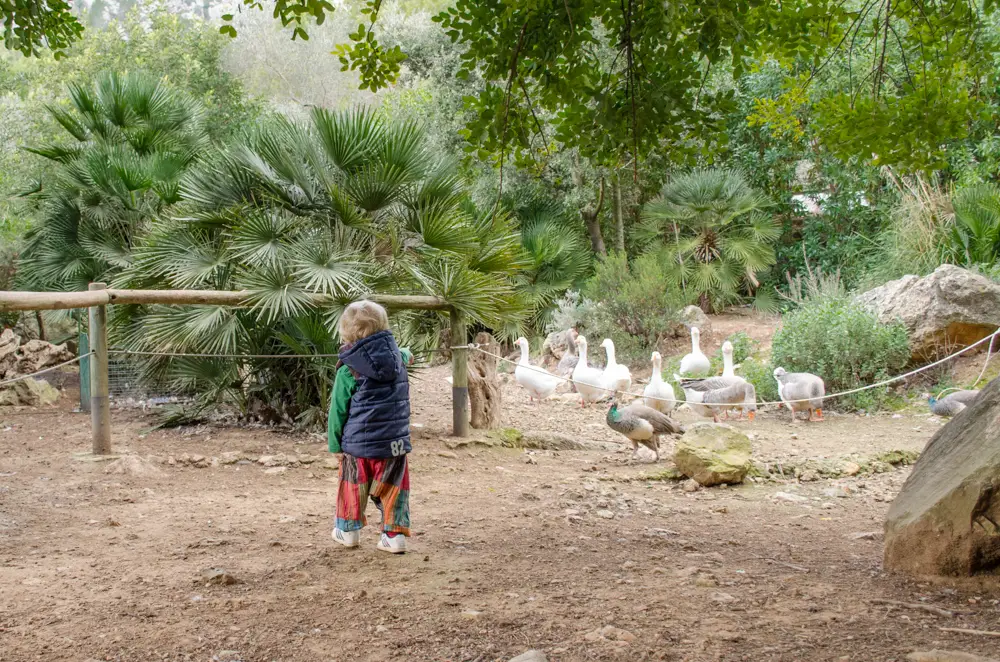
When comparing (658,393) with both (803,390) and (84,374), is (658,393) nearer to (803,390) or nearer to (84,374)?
(803,390)

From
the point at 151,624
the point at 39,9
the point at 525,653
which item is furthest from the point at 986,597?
the point at 39,9

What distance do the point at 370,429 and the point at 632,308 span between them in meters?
10.8

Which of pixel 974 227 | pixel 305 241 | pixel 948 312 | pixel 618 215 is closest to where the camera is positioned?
pixel 305 241

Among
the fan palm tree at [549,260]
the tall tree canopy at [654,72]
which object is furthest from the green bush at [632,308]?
the tall tree canopy at [654,72]

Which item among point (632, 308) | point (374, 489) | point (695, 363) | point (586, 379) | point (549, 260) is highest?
point (549, 260)

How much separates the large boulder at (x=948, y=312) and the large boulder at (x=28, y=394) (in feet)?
34.8

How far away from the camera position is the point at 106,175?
10195 millimetres

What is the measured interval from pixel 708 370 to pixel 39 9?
9714 millimetres

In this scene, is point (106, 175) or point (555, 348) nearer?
point (106, 175)

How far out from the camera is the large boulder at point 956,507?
11.1 feet

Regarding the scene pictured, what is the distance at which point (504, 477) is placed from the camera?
22.3 feet

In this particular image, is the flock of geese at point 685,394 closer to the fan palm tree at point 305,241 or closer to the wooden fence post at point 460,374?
the wooden fence post at point 460,374

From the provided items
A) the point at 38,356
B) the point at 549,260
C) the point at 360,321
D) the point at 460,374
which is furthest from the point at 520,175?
the point at 360,321

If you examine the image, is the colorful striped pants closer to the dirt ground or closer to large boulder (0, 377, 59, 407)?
the dirt ground
